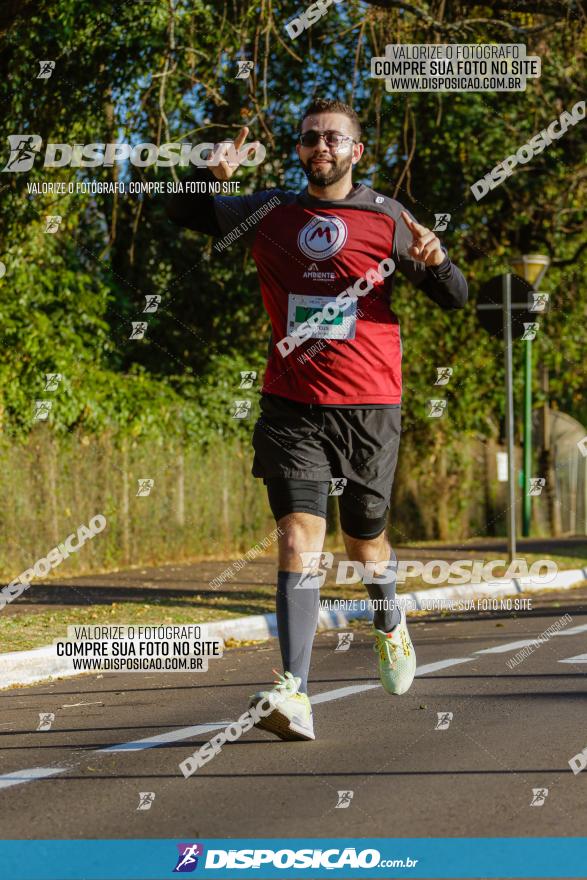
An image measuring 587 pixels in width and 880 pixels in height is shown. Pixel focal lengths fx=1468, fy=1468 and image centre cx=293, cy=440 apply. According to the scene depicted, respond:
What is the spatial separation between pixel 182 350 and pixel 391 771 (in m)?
16.8

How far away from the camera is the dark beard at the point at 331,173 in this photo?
5605 mm

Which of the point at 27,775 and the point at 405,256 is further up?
the point at 405,256

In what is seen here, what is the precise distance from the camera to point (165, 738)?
5.93 meters

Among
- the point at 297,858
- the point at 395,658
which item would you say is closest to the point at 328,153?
the point at 395,658

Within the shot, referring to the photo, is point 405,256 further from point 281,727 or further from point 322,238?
point 281,727

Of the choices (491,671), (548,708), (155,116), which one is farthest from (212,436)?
(548,708)

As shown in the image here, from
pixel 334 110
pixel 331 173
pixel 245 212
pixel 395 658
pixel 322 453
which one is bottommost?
pixel 395 658

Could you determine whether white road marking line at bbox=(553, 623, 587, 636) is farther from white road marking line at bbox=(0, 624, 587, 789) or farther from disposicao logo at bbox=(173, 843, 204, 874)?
disposicao logo at bbox=(173, 843, 204, 874)

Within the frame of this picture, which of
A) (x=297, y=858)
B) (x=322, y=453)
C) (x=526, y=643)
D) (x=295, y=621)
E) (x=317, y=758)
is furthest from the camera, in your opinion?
(x=526, y=643)

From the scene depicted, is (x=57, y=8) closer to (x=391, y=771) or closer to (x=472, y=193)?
(x=472, y=193)

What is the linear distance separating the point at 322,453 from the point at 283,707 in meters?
0.97

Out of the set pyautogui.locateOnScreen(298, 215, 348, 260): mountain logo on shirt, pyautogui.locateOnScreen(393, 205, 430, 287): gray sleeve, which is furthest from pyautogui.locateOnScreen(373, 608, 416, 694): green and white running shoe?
pyautogui.locateOnScreen(298, 215, 348, 260): mountain logo on shirt

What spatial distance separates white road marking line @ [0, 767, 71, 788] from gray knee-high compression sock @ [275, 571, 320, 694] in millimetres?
910

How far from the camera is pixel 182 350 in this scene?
21.5 meters
